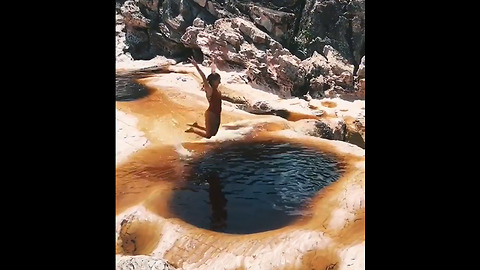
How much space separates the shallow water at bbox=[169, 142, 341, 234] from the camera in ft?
13.0

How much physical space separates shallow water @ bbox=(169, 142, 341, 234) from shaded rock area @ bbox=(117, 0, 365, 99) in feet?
2.32

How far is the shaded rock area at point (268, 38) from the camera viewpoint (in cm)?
450

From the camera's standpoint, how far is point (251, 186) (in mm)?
4062

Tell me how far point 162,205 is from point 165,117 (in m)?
0.83

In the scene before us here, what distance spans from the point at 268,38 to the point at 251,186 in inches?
57.8

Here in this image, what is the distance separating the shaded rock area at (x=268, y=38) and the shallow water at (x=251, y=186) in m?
0.71

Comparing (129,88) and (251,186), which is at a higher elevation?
(129,88)

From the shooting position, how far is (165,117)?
4.38 metres

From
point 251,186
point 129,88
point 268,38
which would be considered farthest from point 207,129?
point 268,38

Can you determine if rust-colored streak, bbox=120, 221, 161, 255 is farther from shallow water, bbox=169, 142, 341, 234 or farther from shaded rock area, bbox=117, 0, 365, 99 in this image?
shaded rock area, bbox=117, 0, 365, 99

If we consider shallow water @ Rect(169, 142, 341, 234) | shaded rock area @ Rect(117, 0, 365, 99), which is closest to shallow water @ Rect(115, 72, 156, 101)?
shaded rock area @ Rect(117, 0, 365, 99)

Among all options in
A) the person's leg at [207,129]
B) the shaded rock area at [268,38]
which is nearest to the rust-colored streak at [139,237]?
the person's leg at [207,129]

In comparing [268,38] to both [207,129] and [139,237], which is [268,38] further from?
[139,237]

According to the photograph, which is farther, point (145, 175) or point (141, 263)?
point (145, 175)
